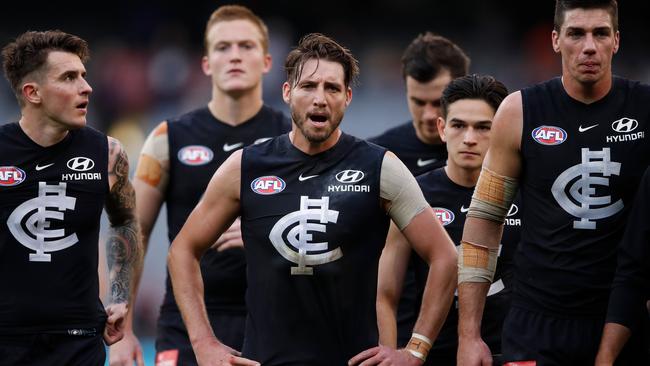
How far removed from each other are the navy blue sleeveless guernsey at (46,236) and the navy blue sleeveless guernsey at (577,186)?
243cm

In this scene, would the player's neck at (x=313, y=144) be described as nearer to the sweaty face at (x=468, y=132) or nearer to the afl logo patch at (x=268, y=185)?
the afl logo patch at (x=268, y=185)

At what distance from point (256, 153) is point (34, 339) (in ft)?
5.29

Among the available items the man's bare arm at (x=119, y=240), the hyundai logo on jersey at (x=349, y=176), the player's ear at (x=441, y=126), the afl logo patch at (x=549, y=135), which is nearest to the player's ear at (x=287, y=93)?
the hyundai logo on jersey at (x=349, y=176)

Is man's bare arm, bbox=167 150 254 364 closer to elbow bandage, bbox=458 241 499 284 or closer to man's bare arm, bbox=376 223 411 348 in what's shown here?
man's bare arm, bbox=376 223 411 348

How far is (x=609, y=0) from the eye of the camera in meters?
6.29

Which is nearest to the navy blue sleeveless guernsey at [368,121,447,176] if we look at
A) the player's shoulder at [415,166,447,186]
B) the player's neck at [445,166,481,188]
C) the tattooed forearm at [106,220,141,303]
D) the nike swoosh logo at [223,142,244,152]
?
the player's shoulder at [415,166,447,186]

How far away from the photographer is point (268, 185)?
6340 mm

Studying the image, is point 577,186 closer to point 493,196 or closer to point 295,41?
point 493,196

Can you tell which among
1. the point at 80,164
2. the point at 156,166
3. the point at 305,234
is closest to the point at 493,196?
the point at 305,234

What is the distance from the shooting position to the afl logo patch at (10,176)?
679cm

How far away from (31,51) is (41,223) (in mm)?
1028

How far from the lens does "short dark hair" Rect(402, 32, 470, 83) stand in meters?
8.59

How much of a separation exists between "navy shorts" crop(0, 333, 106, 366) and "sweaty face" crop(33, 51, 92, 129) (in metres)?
1.19

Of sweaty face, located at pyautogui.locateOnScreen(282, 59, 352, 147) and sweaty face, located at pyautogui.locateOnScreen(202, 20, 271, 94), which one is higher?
sweaty face, located at pyautogui.locateOnScreen(202, 20, 271, 94)
